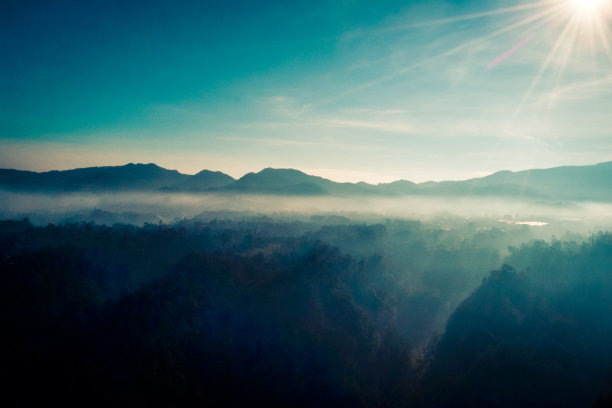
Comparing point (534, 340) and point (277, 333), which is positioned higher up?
point (277, 333)

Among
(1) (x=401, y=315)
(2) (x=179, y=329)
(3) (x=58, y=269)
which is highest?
(3) (x=58, y=269)

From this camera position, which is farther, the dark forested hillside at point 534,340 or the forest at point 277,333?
the dark forested hillside at point 534,340

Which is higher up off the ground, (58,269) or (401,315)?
(58,269)

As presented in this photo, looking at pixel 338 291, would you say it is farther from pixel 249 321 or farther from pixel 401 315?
pixel 401 315

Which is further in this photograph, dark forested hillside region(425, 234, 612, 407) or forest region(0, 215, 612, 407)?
dark forested hillside region(425, 234, 612, 407)

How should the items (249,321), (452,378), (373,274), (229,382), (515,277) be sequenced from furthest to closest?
1. (373,274)
2. (515,277)
3. (249,321)
4. (452,378)
5. (229,382)

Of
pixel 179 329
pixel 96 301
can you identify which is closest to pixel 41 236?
pixel 96 301

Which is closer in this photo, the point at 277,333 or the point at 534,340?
the point at 277,333

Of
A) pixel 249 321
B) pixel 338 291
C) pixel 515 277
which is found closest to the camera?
pixel 249 321
